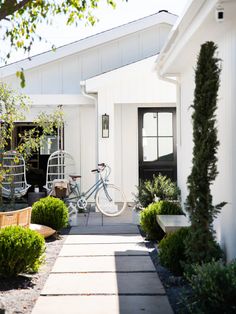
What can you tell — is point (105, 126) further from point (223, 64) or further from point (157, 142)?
point (223, 64)

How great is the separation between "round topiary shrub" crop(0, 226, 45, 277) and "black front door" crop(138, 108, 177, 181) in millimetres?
7263

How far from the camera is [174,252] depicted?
551 cm

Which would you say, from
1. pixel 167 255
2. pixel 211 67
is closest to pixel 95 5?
pixel 211 67

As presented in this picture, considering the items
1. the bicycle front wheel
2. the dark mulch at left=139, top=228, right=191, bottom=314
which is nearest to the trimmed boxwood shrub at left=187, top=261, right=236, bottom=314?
the dark mulch at left=139, top=228, right=191, bottom=314

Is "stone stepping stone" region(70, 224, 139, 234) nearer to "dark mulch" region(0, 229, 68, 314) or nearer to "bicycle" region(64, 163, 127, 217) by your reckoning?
"bicycle" region(64, 163, 127, 217)

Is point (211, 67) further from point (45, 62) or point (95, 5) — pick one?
point (45, 62)

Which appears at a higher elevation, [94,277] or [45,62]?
[45,62]

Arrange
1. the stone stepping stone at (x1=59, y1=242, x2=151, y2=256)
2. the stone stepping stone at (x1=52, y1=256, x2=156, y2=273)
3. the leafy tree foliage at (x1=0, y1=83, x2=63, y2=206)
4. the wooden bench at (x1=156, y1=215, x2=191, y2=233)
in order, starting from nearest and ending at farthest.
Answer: the stone stepping stone at (x1=52, y1=256, x2=156, y2=273) < the wooden bench at (x1=156, y1=215, x2=191, y2=233) < the stone stepping stone at (x1=59, y1=242, x2=151, y2=256) < the leafy tree foliage at (x1=0, y1=83, x2=63, y2=206)

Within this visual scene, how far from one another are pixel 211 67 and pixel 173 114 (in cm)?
798

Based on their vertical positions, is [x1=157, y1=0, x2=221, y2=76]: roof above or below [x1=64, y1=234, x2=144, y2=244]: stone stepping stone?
above

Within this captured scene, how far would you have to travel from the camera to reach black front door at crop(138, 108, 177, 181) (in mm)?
12641

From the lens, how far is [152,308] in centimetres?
461

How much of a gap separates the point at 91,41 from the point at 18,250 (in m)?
8.68

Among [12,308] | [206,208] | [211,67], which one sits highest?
[211,67]
